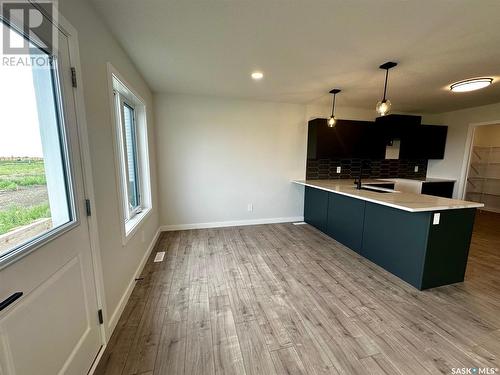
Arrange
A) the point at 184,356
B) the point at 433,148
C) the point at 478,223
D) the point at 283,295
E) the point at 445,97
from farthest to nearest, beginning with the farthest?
the point at 433,148 → the point at 478,223 → the point at 445,97 → the point at 283,295 → the point at 184,356

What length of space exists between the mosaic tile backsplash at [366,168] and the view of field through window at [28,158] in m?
4.06

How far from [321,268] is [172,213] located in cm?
274

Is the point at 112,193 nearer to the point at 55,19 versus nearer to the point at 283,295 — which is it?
the point at 55,19

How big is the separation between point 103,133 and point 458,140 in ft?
22.0

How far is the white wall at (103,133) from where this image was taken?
55.6 inches

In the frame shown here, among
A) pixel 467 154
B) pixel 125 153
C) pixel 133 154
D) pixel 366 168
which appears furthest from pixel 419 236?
pixel 467 154

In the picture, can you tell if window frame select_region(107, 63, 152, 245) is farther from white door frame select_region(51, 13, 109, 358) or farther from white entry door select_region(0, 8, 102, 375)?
white entry door select_region(0, 8, 102, 375)

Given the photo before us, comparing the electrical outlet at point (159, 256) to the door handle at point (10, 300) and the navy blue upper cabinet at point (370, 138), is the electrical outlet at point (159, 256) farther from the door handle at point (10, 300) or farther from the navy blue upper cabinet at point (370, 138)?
the navy blue upper cabinet at point (370, 138)

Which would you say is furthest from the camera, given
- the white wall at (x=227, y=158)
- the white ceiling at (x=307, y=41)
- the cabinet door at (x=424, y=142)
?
the cabinet door at (x=424, y=142)

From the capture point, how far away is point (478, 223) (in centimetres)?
434

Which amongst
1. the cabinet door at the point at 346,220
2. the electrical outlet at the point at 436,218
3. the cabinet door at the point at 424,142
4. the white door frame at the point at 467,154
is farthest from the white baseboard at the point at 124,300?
the white door frame at the point at 467,154

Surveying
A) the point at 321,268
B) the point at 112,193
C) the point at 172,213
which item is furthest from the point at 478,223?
the point at 112,193

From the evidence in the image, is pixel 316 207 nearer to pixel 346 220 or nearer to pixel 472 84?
pixel 346 220

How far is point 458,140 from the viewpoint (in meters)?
4.73
